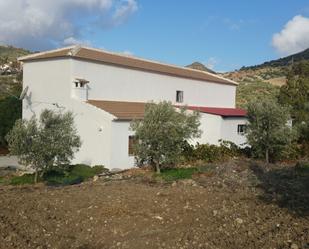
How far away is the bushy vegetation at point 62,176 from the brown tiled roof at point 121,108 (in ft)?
11.9

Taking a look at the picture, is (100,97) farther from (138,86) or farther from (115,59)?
(138,86)

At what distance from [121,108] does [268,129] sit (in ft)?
28.0

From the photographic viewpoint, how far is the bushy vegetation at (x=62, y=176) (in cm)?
1888

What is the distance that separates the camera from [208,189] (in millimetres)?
14289

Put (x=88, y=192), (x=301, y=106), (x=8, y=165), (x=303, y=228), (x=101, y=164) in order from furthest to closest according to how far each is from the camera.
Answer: (x=301, y=106)
(x=8, y=165)
(x=101, y=164)
(x=88, y=192)
(x=303, y=228)

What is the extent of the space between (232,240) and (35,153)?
11.6 metres

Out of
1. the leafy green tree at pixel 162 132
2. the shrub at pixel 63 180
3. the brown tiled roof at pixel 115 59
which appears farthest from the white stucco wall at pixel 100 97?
the leafy green tree at pixel 162 132

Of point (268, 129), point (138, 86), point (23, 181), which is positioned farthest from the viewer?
point (138, 86)

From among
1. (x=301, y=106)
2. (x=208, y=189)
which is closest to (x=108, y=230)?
(x=208, y=189)

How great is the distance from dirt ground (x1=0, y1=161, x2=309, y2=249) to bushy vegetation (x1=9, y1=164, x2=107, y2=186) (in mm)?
4348

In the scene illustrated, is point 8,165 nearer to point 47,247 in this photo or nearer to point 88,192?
point 88,192

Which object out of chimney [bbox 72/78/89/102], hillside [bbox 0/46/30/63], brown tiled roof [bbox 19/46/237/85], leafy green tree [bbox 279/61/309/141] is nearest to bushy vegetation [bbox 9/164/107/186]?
chimney [bbox 72/78/89/102]

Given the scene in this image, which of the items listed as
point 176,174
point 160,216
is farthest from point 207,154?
point 160,216

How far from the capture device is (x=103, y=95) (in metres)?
29.1
